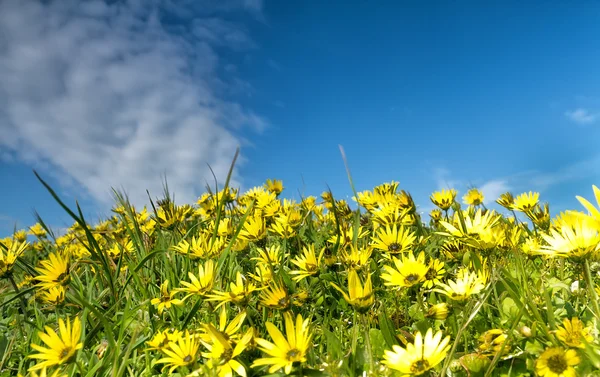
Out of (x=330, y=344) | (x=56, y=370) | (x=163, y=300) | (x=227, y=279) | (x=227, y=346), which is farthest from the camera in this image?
(x=227, y=279)

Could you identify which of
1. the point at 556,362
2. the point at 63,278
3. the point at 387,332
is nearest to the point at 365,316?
the point at 387,332

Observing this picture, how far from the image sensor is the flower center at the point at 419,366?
1359mm

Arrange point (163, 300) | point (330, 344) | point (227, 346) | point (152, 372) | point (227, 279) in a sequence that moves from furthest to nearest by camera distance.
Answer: point (227, 279) < point (163, 300) < point (152, 372) < point (330, 344) < point (227, 346)

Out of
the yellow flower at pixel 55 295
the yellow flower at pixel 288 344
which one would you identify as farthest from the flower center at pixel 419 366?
the yellow flower at pixel 55 295

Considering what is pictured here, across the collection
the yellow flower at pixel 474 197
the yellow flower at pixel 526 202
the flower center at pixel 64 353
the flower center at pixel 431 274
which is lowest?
the flower center at pixel 64 353

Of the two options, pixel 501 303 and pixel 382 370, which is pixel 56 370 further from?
pixel 501 303

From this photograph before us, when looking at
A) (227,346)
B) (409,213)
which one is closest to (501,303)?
(409,213)

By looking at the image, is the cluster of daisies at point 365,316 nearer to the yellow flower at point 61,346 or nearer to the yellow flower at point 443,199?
the yellow flower at point 61,346

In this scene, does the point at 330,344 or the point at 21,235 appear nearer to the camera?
the point at 330,344

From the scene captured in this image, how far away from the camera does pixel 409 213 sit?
2.83 m

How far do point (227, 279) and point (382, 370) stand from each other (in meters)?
1.31

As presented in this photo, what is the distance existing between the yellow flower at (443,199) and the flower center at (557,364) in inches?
95.2

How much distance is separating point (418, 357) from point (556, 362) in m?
0.43

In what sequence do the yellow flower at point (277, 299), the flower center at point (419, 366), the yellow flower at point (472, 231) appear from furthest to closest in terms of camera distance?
the yellow flower at point (472, 231) → the yellow flower at point (277, 299) → the flower center at point (419, 366)
